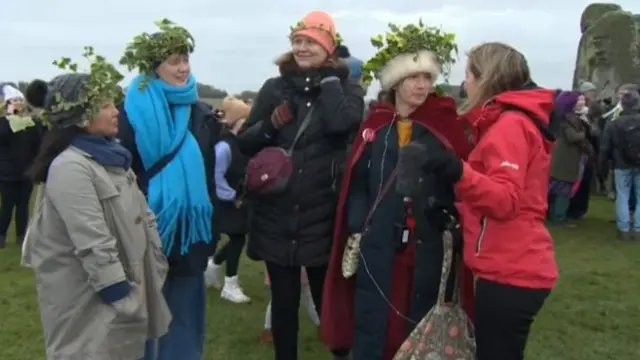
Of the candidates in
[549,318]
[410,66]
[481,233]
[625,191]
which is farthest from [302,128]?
[625,191]

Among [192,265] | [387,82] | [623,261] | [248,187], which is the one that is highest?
[387,82]

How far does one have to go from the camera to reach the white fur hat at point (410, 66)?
3854mm

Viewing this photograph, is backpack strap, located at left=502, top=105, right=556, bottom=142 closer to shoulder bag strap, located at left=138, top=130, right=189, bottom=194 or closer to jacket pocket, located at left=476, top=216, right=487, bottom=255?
jacket pocket, located at left=476, top=216, right=487, bottom=255

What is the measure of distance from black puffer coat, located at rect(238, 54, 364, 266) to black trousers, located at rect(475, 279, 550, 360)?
3.71 feet

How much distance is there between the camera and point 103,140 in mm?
3611

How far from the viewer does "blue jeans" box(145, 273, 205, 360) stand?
4.31 m

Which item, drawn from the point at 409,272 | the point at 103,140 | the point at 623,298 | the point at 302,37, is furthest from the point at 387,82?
the point at 623,298

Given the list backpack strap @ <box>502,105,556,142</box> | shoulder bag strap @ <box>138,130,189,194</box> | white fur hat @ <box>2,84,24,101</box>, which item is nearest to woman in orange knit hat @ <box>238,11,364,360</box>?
shoulder bag strap @ <box>138,130,189,194</box>

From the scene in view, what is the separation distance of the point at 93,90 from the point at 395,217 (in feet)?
4.79

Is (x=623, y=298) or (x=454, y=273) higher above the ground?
(x=454, y=273)

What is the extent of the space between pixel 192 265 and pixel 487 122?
5.53 feet

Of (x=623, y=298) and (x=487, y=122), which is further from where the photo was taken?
(x=623, y=298)

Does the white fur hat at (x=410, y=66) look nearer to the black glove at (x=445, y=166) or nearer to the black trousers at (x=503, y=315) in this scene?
the black glove at (x=445, y=166)

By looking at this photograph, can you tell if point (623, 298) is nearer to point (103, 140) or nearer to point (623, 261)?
point (623, 261)
